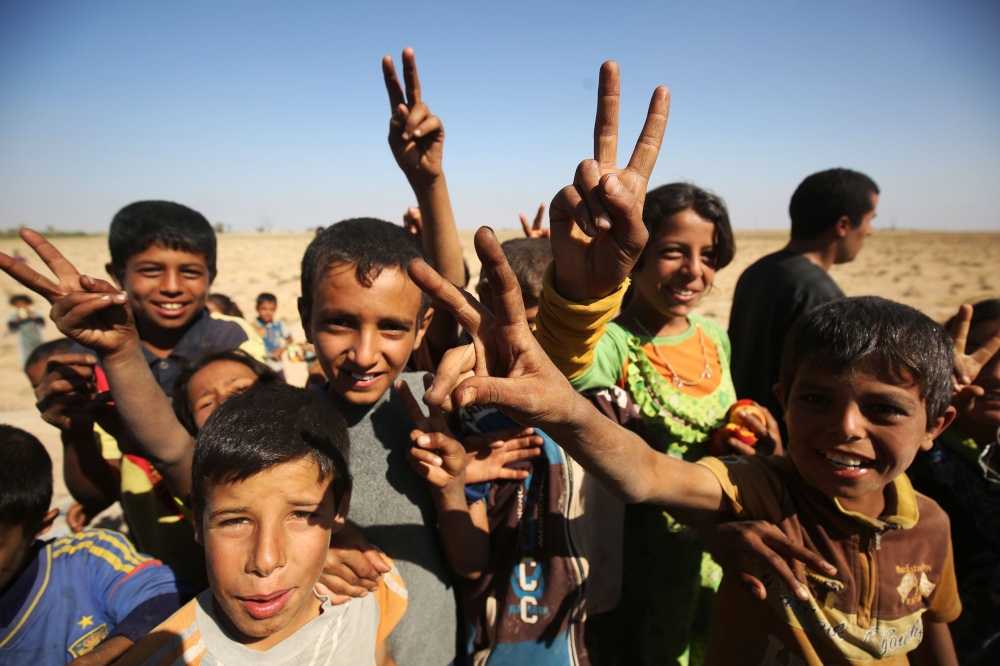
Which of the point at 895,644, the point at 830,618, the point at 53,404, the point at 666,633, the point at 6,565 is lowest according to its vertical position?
the point at 666,633

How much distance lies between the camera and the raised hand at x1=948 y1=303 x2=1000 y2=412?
195 centimetres

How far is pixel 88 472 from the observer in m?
2.20

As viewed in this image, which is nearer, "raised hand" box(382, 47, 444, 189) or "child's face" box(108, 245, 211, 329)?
"raised hand" box(382, 47, 444, 189)

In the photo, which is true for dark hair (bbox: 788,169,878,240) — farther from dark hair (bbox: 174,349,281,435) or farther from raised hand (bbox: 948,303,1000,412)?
dark hair (bbox: 174,349,281,435)

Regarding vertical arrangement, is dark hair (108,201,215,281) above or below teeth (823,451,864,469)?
above

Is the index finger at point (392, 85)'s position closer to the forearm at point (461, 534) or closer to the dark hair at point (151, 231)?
the dark hair at point (151, 231)

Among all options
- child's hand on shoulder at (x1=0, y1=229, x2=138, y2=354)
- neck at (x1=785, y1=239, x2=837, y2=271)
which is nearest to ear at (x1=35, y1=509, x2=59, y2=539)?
child's hand on shoulder at (x1=0, y1=229, x2=138, y2=354)

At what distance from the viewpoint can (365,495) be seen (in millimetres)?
1728

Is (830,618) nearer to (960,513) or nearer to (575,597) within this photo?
(575,597)

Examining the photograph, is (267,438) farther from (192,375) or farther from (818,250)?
(818,250)

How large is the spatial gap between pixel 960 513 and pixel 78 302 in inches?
124

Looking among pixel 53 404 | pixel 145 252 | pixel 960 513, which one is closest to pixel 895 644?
pixel 960 513

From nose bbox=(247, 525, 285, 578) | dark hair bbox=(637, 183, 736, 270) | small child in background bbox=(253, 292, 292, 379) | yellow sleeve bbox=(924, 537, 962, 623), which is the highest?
dark hair bbox=(637, 183, 736, 270)

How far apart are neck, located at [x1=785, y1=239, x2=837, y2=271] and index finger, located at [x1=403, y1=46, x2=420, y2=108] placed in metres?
2.62
